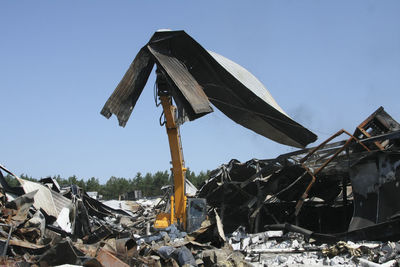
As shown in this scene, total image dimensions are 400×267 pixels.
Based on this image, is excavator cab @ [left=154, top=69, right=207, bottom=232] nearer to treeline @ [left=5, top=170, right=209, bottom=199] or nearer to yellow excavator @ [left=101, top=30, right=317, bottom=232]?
yellow excavator @ [left=101, top=30, right=317, bottom=232]

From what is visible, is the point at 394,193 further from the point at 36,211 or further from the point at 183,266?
the point at 36,211

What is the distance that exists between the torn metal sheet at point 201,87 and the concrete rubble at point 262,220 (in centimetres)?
97

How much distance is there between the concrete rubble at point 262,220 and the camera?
25.1 feet

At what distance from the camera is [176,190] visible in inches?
453

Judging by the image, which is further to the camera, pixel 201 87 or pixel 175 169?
pixel 175 169

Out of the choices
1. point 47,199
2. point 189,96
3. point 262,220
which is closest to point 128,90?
point 189,96

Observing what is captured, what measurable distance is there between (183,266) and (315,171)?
499 centimetres

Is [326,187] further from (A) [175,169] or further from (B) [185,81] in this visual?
(B) [185,81]

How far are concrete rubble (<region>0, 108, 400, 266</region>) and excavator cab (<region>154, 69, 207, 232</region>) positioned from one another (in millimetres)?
554

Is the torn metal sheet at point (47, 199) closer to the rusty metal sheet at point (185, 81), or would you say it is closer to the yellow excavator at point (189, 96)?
the yellow excavator at point (189, 96)

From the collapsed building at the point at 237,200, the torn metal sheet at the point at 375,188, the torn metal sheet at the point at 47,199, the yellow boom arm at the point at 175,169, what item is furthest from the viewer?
the yellow boom arm at the point at 175,169

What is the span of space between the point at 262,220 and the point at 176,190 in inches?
123

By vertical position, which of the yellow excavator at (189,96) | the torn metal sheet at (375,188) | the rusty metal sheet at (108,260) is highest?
the yellow excavator at (189,96)

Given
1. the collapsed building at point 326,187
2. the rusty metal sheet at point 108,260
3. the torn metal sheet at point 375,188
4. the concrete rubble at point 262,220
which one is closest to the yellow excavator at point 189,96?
the concrete rubble at point 262,220
